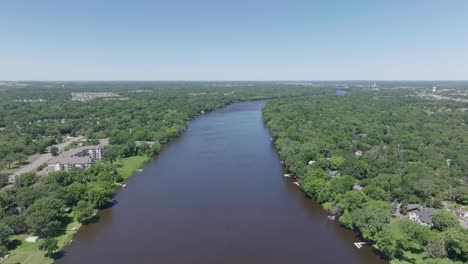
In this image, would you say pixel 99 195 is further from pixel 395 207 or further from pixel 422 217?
pixel 422 217

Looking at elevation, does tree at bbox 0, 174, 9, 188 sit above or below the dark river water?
above

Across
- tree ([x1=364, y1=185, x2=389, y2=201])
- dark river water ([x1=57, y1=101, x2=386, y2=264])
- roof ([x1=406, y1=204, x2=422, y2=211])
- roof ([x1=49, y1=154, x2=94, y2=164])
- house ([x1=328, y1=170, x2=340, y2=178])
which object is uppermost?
roof ([x1=49, y1=154, x2=94, y2=164])

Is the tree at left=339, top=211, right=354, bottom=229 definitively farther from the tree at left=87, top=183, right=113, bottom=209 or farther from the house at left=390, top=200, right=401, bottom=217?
the tree at left=87, top=183, right=113, bottom=209

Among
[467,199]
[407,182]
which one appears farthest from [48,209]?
[467,199]

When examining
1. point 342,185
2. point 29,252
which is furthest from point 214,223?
point 29,252

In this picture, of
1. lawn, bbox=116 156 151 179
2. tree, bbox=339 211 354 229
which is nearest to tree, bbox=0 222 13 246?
lawn, bbox=116 156 151 179

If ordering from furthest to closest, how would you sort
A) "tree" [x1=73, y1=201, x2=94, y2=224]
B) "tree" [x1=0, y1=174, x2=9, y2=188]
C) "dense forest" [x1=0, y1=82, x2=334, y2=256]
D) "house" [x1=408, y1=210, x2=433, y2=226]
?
"tree" [x1=0, y1=174, x2=9, y2=188], "tree" [x1=73, y1=201, x2=94, y2=224], "house" [x1=408, y1=210, x2=433, y2=226], "dense forest" [x1=0, y1=82, x2=334, y2=256]

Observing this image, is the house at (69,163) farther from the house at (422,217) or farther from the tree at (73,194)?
the house at (422,217)
